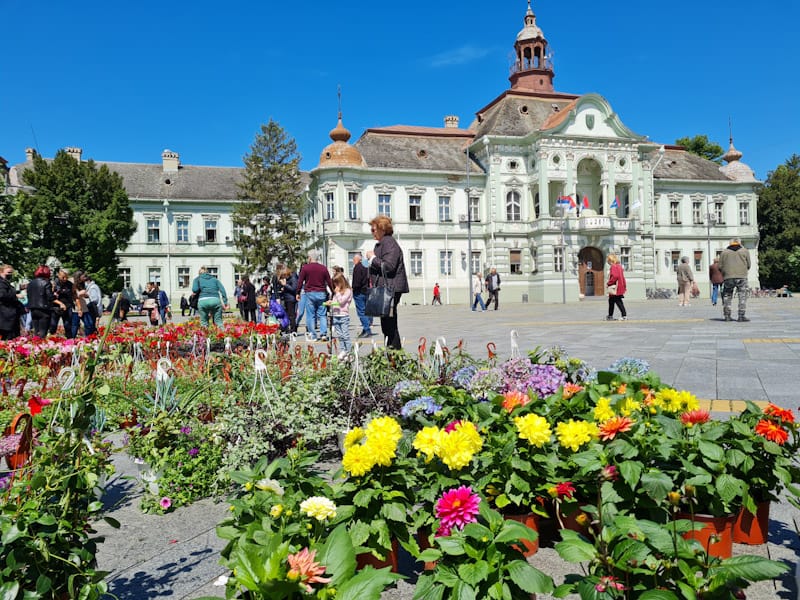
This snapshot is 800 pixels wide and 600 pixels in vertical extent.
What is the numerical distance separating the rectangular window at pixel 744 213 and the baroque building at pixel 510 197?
652cm

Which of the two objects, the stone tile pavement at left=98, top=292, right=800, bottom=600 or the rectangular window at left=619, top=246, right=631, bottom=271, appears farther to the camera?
the rectangular window at left=619, top=246, right=631, bottom=271

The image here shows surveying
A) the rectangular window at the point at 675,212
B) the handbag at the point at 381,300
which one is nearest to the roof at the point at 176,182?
the rectangular window at the point at 675,212

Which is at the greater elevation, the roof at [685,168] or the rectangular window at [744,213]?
the roof at [685,168]

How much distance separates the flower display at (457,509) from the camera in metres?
2.07

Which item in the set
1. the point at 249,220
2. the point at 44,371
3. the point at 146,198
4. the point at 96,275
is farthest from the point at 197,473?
the point at 146,198

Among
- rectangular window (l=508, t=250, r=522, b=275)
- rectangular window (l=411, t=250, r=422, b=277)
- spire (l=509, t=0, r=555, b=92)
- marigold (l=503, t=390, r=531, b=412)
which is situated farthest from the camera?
spire (l=509, t=0, r=555, b=92)

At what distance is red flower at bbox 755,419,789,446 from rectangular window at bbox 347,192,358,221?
37424 mm

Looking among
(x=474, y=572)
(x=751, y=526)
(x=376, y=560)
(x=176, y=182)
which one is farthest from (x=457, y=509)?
(x=176, y=182)

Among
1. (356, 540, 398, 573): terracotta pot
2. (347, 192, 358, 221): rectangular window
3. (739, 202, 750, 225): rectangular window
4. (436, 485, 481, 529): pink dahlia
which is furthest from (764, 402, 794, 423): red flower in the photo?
(739, 202, 750, 225): rectangular window

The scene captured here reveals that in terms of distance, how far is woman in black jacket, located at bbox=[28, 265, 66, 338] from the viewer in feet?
38.7

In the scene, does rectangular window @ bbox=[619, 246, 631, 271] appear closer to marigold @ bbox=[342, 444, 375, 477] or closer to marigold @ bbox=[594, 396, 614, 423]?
marigold @ bbox=[594, 396, 614, 423]

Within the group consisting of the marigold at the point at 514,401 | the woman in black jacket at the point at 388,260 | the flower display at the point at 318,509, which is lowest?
the flower display at the point at 318,509

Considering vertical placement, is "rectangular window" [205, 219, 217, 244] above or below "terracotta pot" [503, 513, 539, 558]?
above

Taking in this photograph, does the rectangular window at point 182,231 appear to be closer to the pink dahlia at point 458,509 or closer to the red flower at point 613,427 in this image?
the red flower at point 613,427
